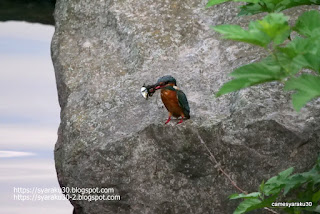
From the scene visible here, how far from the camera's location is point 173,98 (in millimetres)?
3154

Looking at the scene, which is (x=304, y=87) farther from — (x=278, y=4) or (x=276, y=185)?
(x=276, y=185)

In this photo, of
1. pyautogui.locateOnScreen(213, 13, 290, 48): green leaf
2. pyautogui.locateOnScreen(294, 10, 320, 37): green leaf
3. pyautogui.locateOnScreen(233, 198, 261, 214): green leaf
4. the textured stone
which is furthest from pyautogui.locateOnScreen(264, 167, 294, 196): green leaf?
the textured stone

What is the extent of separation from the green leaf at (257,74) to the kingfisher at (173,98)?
4.85 ft

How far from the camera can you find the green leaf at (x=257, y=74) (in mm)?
1632

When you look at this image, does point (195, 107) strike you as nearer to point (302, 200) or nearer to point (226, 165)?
point (226, 165)

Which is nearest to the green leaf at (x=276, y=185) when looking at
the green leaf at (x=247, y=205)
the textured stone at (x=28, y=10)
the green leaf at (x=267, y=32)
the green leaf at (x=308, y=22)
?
the green leaf at (x=247, y=205)

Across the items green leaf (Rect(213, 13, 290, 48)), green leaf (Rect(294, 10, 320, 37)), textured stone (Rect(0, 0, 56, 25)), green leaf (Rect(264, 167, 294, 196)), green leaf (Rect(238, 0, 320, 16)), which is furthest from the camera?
textured stone (Rect(0, 0, 56, 25))

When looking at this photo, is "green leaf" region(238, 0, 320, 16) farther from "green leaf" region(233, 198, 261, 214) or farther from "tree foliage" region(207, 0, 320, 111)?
"green leaf" region(233, 198, 261, 214)

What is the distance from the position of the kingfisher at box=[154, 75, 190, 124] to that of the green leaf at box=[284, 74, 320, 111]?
150 centimetres

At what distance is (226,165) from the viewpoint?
124 inches

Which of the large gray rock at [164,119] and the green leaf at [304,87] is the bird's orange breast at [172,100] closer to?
the large gray rock at [164,119]

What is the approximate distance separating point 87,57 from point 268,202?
2095mm

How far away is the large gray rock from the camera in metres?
3.07

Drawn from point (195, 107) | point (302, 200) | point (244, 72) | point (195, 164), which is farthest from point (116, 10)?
point (244, 72)
